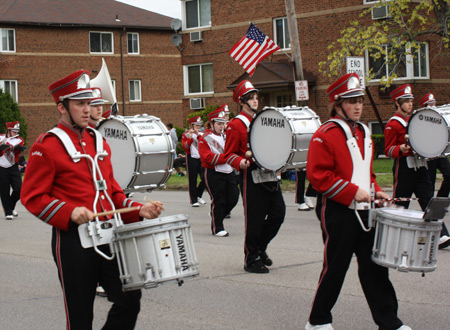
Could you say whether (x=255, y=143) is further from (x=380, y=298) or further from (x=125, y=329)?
(x=125, y=329)

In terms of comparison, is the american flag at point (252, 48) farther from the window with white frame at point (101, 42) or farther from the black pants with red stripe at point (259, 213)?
the window with white frame at point (101, 42)

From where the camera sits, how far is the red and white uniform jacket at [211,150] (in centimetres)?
1175

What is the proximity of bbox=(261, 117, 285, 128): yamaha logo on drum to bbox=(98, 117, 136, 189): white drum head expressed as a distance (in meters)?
1.66

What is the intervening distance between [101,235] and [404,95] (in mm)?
6521

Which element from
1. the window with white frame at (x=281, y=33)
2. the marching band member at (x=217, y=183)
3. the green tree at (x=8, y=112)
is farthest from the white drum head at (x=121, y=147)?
the green tree at (x=8, y=112)

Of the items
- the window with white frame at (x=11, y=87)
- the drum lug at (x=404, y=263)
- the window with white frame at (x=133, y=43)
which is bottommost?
the drum lug at (x=404, y=263)

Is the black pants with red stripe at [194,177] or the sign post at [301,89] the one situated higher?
the sign post at [301,89]

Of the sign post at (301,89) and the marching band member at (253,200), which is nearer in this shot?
the marching band member at (253,200)

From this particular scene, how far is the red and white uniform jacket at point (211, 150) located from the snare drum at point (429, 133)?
3068 mm

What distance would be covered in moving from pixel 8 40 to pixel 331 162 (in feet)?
138

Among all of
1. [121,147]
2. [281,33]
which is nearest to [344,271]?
[121,147]

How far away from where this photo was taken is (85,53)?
46.4 m

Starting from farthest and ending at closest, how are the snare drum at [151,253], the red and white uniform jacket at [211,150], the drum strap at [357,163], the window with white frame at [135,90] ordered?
the window with white frame at [135,90], the red and white uniform jacket at [211,150], the drum strap at [357,163], the snare drum at [151,253]

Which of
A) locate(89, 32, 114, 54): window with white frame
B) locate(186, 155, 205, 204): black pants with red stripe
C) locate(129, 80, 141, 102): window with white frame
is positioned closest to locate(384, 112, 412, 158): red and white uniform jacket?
locate(186, 155, 205, 204): black pants with red stripe
